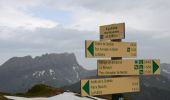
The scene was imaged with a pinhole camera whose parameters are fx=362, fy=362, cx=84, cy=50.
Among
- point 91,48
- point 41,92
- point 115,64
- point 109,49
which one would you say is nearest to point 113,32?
point 109,49

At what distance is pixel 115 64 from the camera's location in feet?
51.7

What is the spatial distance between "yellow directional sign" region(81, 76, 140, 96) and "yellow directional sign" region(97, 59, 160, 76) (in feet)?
1.02

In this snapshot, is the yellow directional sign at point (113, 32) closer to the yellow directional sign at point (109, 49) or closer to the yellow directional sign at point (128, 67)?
the yellow directional sign at point (109, 49)

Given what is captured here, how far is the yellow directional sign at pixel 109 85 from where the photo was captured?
14648 mm

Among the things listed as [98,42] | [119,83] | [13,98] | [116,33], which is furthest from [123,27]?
[13,98]

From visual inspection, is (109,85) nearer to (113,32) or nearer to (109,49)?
(109,49)

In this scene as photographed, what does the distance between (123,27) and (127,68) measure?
1.84m

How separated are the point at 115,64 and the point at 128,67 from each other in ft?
2.40

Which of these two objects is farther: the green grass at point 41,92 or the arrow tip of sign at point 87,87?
the green grass at point 41,92

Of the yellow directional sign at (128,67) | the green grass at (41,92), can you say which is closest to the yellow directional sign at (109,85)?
the yellow directional sign at (128,67)

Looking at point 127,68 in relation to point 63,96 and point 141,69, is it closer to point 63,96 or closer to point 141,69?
point 141,69

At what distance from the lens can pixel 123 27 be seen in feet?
52.1

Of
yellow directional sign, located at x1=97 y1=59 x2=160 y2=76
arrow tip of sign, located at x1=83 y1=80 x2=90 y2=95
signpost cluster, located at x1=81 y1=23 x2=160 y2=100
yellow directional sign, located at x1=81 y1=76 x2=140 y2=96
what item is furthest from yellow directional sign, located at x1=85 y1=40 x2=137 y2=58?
arrow tip of sign, located at x1=83 y1=80 x2=90 y2=95

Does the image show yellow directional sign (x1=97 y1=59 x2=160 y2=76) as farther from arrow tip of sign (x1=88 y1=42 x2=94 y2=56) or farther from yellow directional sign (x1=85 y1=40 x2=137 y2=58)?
arrow tip of sign (x1=88 y1=42 x2=94 y2=56)
